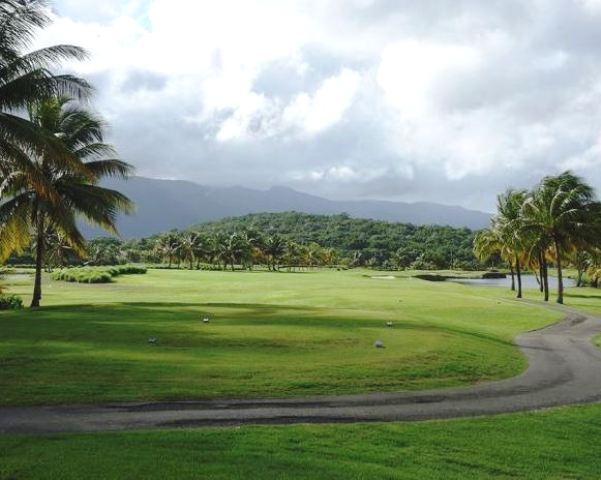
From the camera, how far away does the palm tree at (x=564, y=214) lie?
4959 cm

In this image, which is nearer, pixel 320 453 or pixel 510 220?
pixel 320 453

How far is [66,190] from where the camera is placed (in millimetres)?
30922

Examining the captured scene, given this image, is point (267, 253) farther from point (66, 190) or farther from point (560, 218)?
Answer: point (66, 190)

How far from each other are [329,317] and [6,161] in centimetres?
1490

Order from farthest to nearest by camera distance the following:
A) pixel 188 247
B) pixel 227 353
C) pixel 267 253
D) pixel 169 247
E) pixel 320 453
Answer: pixel 267 253, pixel 169 247, pixel 188 247, pixel 227 353, pixel 320 453

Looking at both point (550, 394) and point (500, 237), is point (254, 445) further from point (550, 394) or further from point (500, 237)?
point (500, 237)

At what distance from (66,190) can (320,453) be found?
25252 millimetres

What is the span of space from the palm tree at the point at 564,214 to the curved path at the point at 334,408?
110ft

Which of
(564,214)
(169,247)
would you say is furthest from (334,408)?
(169,247)

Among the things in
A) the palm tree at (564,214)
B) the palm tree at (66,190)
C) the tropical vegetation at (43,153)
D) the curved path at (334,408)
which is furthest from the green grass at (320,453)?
the palm tree at (564,214)

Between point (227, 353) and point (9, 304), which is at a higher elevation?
point (9, 304)

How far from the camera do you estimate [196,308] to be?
96.9ft

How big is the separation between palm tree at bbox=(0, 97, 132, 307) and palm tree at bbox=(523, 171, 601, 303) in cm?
3484

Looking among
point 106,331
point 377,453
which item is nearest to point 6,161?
point 106,331
